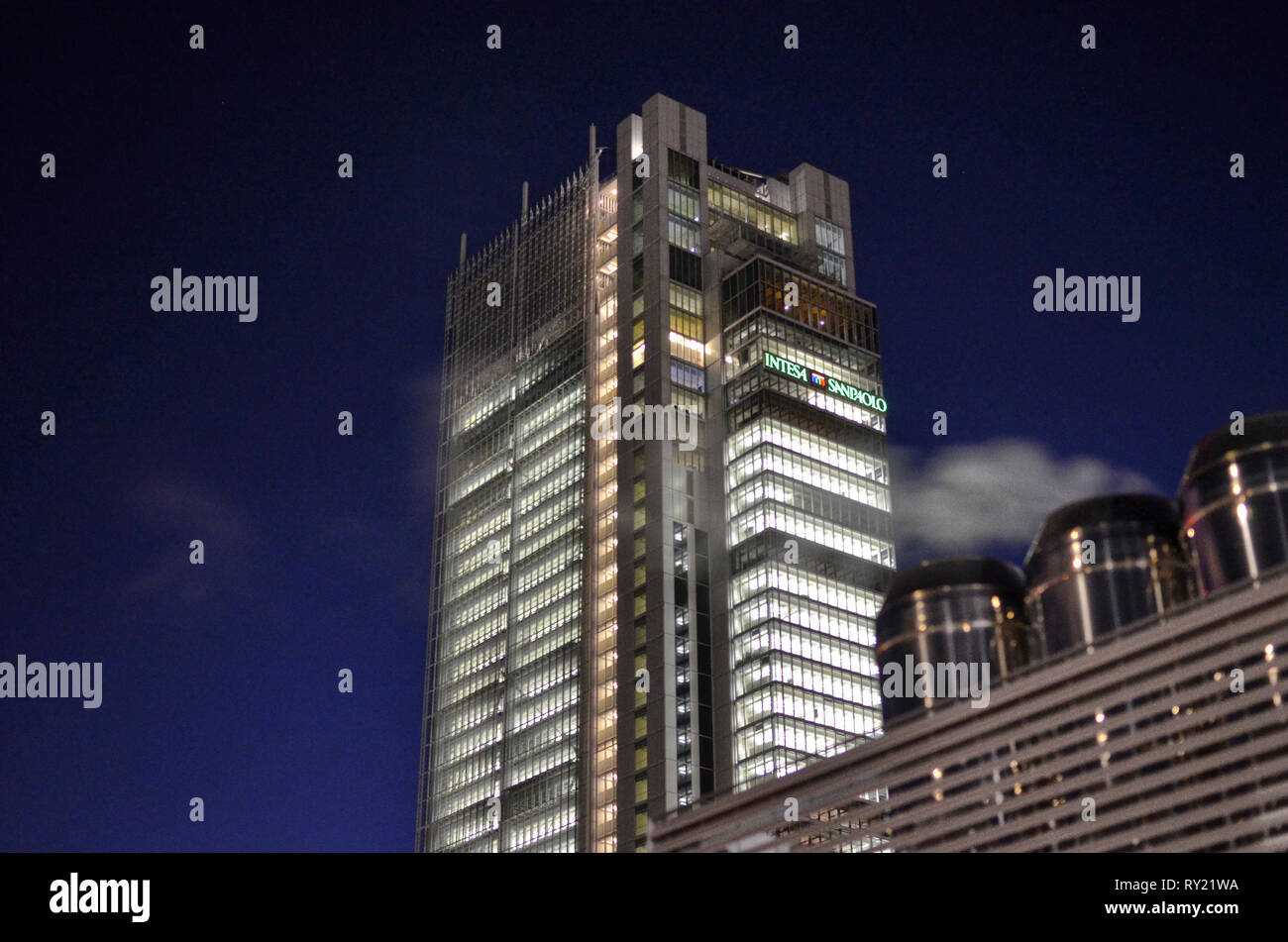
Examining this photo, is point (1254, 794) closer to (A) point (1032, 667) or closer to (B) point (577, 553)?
(A) point (1032, 667)

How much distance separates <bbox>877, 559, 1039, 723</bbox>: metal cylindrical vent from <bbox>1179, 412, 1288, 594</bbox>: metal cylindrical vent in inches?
436

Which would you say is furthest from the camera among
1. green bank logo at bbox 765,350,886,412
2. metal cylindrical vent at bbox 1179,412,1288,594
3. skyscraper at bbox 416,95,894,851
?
green bank logo at bbox 765,350,886,412

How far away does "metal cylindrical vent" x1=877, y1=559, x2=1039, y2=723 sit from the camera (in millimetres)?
87375

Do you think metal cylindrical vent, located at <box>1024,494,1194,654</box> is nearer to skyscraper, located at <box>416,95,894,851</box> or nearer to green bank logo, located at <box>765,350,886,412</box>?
skyscraper, located at <box>416,95,894,851</box>

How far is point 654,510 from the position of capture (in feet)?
Result: 528

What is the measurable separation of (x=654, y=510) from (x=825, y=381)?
24350mm
